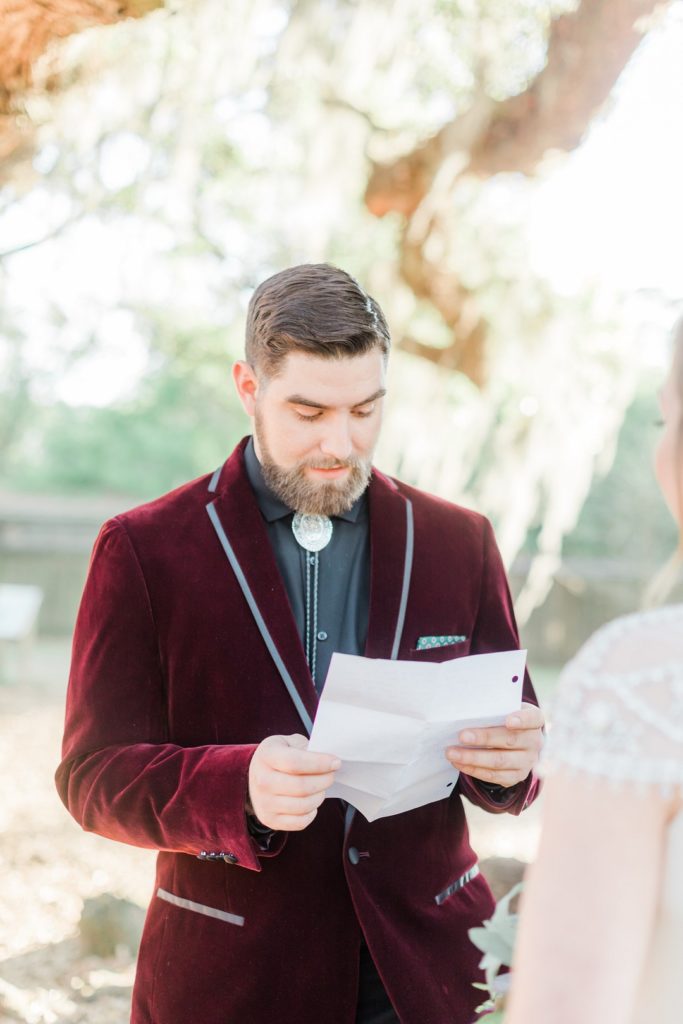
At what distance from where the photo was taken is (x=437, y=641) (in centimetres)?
188

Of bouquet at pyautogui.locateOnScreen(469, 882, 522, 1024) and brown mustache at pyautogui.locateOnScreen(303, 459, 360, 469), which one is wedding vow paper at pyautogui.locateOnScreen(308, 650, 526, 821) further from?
brown mustache at pyautogui.locateOnScreen(303, 459, 360, 469)

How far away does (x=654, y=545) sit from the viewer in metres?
15.2

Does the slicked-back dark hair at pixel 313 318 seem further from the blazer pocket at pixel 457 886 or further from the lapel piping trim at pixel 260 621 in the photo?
the blazer pocket at pixel 457 886

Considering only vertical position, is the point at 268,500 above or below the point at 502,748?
above

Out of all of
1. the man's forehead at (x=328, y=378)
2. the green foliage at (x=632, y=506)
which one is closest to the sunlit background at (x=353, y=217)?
the man's forehead at (x=328, y=378)

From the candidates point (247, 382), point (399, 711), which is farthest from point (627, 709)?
point (247, 382)

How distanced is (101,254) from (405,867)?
32.9 ft

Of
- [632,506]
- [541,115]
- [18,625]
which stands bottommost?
[18,625]

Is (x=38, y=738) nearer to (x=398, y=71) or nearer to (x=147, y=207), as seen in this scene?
(x=147, y=207)

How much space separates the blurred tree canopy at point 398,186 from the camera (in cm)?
627

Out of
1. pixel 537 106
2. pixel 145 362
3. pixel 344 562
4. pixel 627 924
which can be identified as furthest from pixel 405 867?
pixel 145 362

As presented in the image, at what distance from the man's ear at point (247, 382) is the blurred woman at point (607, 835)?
128 centimetres

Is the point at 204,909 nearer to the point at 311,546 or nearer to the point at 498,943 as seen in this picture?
the point at 311,546

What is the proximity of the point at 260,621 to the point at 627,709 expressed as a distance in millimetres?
1030
